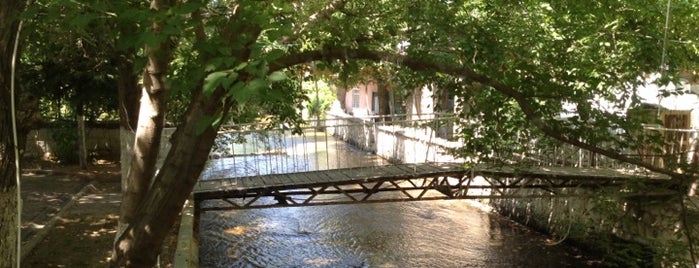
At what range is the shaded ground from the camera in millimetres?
8555

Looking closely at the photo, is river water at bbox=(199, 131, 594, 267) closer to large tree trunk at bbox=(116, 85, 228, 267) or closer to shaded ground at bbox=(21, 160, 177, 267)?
shaded ground at bbox=(21, 160, 177, 267)

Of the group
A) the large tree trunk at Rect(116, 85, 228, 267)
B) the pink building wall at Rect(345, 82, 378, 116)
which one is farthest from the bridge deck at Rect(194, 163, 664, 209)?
the pink building wall at Rect(345, 82, 378, 116)

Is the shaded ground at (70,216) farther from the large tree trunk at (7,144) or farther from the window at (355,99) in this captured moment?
the window at (355,99)

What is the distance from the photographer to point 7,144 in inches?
143

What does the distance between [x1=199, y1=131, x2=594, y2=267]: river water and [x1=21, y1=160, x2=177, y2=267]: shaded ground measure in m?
2.06

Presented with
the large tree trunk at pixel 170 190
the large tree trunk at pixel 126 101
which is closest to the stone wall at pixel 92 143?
the large tree trunk at pixel 126 101

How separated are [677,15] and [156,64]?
7351 millimetres

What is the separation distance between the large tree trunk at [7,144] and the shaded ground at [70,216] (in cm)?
440

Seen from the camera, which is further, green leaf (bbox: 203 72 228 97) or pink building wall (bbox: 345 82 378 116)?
pink building wall (bbox: 345 82 378 116)

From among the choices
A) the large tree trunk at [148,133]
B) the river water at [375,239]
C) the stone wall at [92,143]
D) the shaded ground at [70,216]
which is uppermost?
the large tree trunk at [148,133]

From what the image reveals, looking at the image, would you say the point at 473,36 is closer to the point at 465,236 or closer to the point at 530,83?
the point at 530,83

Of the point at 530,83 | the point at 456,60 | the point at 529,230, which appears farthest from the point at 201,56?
the point at 529,230

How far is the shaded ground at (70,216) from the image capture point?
28.1 feet

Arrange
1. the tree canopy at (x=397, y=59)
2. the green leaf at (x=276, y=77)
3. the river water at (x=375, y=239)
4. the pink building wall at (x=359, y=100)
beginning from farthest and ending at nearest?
the pink building wall at (x=359, y=100), the river water at (x=375, y=239), the tree canopy at (x=397, y=59), the green leaf at (x=276, y=77)
